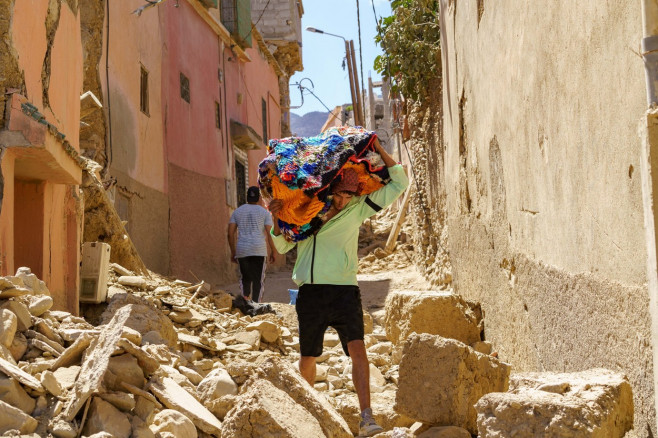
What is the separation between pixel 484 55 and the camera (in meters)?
5.77

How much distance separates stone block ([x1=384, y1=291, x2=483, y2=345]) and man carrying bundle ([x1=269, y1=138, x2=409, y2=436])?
1.97 meters

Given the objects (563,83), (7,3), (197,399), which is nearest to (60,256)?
(7,3)

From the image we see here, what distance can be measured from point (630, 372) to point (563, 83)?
1.32 m

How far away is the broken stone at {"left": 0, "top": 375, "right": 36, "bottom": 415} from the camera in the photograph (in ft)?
11.0

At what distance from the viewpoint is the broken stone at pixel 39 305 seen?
4320mm

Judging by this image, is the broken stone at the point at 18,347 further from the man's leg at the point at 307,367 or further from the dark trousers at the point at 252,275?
the dark trousers at the point at 252,275

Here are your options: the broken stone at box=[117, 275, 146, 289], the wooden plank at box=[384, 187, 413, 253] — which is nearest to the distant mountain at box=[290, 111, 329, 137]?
the wooden plank at box=[384, 187, 413, 253]

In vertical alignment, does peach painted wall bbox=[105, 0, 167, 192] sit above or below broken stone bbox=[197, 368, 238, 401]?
above

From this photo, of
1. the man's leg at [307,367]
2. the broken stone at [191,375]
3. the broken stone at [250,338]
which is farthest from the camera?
the broken stone at [250,338]

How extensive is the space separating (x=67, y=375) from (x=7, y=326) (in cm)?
38

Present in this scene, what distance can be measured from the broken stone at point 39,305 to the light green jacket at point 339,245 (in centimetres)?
142

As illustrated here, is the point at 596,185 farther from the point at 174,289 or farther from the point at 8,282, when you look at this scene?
the point at 174,289

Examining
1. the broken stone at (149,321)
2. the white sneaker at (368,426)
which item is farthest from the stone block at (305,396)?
the broken stone at (149,321)

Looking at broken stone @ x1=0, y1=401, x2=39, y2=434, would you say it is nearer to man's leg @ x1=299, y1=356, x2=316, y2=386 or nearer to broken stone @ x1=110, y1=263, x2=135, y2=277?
man's leg @ x1=299, y1=356, x2=316, y2=386
